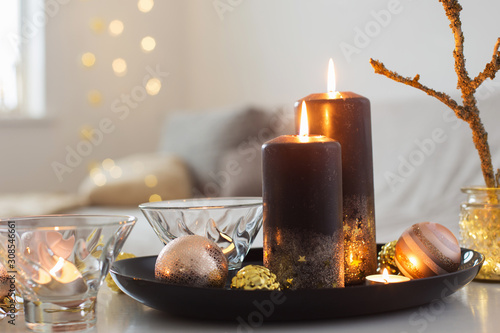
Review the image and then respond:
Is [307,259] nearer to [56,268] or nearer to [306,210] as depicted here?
[306,210]

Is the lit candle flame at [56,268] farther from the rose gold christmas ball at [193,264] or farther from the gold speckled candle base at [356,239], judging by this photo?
the gold speckled candle base at [356,239]

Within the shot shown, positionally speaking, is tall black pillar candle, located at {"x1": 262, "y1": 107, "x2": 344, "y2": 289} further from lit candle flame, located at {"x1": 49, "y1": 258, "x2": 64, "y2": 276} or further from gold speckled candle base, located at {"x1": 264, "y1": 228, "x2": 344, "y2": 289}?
lit candle flame, located at {"x1": 49, "y1": 258, "x2": 64, "y2": 276}

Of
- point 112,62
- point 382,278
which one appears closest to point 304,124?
point 382,278

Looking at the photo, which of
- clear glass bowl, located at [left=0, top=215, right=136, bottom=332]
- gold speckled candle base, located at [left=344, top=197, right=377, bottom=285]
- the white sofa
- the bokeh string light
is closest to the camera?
clear glass bowl, located at [left=0, top=215, right=136, bottom=332]

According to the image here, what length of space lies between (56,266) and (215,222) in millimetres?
229

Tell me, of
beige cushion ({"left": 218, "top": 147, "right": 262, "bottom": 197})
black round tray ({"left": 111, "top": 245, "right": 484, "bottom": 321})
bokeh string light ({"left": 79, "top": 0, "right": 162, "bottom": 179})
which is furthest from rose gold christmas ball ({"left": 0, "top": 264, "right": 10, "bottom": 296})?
bokeh string light ({"left": 79, "top": 0, "right": 162, "bottom": 179})

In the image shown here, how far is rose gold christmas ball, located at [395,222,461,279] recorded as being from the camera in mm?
623

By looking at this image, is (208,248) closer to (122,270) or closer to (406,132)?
(122,270)

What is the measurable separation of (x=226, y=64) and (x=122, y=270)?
265 cm

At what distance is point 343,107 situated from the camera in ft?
2.05

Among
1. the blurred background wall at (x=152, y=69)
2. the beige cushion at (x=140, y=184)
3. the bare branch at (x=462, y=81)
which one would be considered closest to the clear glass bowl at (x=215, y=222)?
the bare branch at (x=462, y=81)

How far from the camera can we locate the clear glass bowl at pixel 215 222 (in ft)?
2.27

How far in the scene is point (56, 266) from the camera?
20.0 inches

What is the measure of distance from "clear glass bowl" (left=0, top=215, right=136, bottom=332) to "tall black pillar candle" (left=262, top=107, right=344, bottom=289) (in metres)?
0.15
